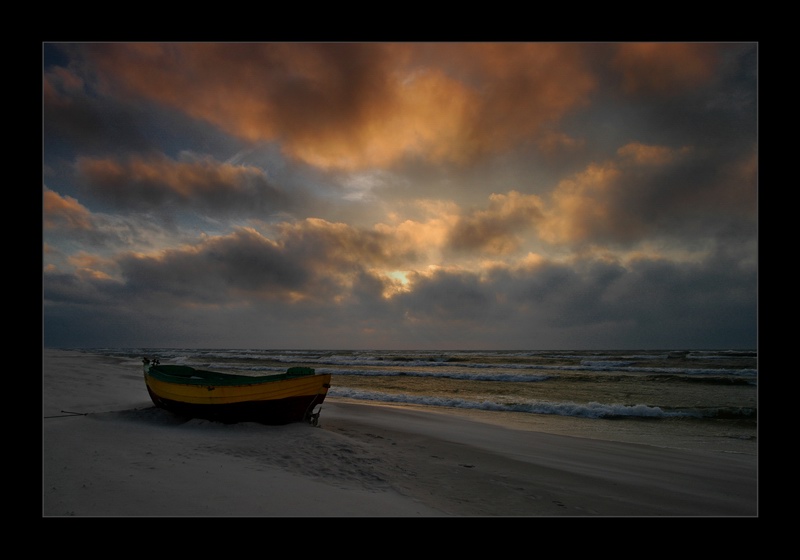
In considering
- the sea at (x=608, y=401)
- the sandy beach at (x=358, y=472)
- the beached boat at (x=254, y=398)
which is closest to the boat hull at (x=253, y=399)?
the beached boat at (x=254, y=398)

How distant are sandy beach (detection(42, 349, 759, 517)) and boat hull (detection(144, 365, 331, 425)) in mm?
271

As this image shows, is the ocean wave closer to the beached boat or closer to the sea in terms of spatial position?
the sea

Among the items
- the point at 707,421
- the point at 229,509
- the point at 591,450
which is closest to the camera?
the point at 229,509

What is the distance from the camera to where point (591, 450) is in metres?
9.03

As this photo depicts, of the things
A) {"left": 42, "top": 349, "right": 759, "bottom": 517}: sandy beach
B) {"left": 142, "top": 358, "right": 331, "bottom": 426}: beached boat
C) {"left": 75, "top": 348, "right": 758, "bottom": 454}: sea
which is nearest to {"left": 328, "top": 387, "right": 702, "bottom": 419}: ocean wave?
{"left": 75, "top": 348, "right": 758, "bottom": 454}: sea

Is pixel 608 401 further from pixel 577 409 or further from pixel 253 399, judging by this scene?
pixel 253 399

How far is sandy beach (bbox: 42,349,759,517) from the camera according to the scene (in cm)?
518

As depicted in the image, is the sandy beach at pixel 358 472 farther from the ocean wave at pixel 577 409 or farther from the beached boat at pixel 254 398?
the ocean wave at pixel 577 409

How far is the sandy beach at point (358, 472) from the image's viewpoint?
518 centimetres
